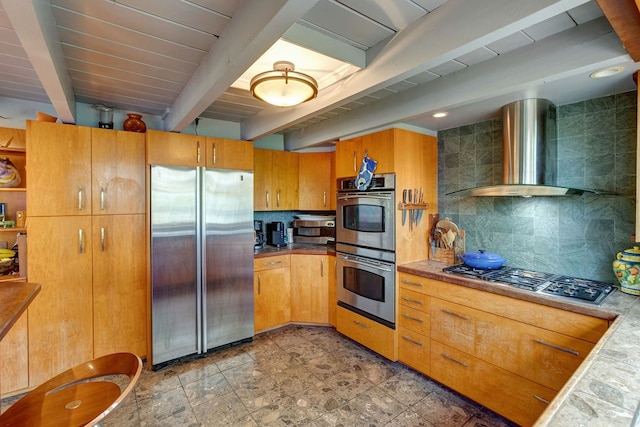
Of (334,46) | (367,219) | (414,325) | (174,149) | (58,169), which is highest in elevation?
(334,46)

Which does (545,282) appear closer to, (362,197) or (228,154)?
(362,197)

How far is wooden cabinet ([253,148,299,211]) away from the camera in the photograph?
11.4 ft

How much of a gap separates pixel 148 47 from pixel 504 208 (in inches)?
109

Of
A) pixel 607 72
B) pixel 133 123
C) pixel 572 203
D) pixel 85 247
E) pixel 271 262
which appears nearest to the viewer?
pixel 607 72

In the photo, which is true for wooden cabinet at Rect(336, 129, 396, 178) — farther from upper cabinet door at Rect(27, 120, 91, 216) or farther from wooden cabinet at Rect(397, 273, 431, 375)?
upper cabinet door at Rect(27, 120, 91, 216)

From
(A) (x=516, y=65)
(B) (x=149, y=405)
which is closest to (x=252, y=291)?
(B) (x=149, y=405)

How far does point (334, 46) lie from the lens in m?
1.59

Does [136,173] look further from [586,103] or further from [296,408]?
[586,103]

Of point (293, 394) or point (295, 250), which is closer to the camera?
point (293, 394)

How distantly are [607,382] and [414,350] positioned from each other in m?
1.65

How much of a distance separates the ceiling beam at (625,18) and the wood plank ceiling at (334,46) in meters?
0.10

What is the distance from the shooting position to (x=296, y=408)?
2.07 metres

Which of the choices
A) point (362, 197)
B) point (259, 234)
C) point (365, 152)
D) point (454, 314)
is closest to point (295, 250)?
point (259, 234)

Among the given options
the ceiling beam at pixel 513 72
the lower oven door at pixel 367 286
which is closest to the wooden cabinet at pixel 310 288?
the lower oven door at pixel 367 286
